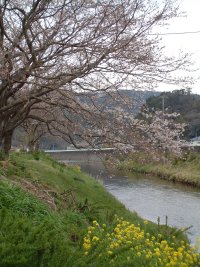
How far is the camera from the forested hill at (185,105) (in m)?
51.5

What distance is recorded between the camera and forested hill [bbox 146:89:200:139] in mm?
51506

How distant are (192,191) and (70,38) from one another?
681 inches

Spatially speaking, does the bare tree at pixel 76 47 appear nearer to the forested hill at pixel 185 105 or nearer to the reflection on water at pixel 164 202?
the reflection on water at pixel 164 202

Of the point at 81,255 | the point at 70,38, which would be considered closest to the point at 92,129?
the point at 70,38

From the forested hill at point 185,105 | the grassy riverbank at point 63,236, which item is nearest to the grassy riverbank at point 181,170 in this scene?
the forested hill at point 185,105

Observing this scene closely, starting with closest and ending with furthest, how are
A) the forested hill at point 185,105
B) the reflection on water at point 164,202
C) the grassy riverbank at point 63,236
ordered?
the grassy riverbank at point 63,236, the reflection on water at point 164,202, the forested hill at point 185,105

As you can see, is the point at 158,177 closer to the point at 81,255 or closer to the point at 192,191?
the point at 192,191

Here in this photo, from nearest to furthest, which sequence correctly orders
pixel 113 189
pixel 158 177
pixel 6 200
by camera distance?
1. pixel 6 200
2. pixel 113 189
3. pixel 158 177

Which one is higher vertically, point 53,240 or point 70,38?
point 70,38

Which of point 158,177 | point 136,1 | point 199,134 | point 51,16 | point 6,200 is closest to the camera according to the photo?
point 6,200

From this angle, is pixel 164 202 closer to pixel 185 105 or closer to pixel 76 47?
pixel 76 47

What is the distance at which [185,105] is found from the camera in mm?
57656

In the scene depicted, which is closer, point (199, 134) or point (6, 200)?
point (6, 200)

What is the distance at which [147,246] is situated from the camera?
6.18m
